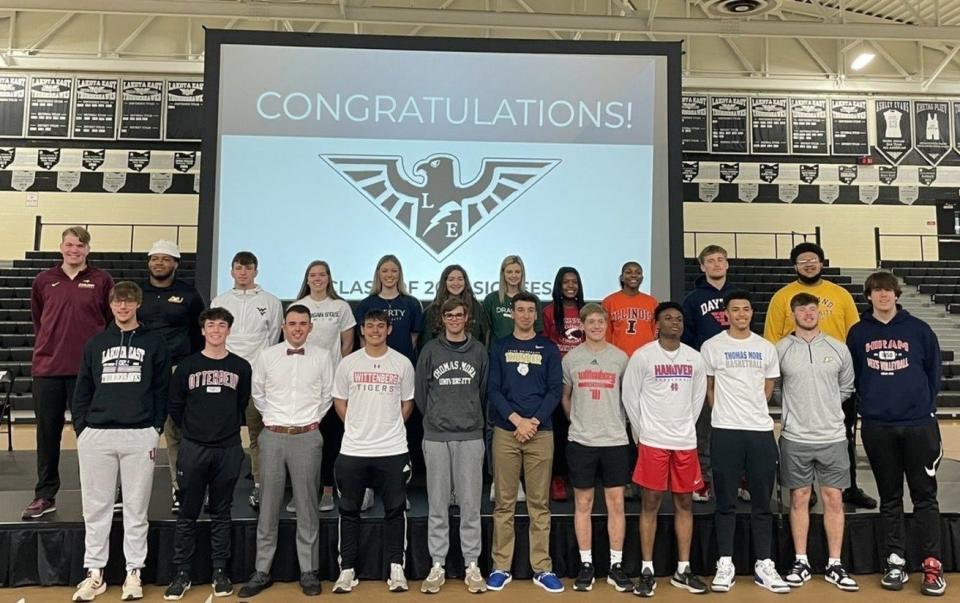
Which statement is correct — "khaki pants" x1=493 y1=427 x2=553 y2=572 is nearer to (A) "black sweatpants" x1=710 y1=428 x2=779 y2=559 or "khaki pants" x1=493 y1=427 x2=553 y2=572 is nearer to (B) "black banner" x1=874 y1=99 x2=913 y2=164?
(A) "black sweatpants" x1=710 y1=428 x2=779 y2=559

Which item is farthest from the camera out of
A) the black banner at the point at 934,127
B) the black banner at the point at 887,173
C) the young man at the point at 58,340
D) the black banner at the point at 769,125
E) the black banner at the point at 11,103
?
the black banner at the point at 887,173

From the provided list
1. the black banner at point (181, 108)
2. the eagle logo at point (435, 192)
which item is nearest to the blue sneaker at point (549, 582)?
the eagle logo at point (435, 192)

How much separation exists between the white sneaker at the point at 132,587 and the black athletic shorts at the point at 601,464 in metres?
2.21

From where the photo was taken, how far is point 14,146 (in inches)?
516

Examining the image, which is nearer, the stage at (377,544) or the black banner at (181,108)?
the stage at (377,544)

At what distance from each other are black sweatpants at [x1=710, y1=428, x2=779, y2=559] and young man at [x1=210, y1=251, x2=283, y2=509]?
8.32 feet

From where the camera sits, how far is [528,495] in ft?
11.4

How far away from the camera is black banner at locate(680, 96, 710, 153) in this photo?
14.0m

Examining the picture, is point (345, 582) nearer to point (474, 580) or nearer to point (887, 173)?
point (474, 580)

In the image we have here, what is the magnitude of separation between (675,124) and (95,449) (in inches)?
176

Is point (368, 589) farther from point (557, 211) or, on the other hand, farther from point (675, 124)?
point (675, 124)

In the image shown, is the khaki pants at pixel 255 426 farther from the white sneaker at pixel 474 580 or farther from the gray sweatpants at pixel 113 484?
the white sneaker at pixel 474 580

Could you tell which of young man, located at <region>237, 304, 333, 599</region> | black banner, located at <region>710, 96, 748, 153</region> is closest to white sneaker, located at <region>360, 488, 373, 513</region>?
young man, located at <region>237, 304, 333, 599</region>

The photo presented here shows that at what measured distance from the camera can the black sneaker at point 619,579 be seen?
3.38 metres
